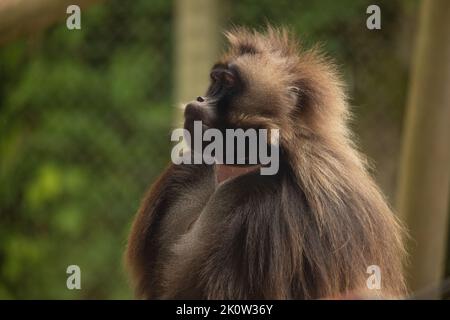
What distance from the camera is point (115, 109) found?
3.07 metres

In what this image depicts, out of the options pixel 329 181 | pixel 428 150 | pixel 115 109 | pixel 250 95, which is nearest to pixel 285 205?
pixel 329 181

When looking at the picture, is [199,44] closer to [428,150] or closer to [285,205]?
[428,150]

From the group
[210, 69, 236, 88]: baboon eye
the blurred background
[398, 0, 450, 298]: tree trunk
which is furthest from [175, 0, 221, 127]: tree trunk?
[210, 69, 236, 88]: baboon eye

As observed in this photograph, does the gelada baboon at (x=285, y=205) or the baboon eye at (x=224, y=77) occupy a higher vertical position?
the baboon eye at (x=224, y=77)

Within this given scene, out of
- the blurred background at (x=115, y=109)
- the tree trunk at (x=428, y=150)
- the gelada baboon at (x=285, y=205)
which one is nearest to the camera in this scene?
the gelada baboon at (x=285, y=205)

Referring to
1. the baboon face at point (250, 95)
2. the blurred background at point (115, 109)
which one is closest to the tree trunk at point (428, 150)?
the blurred background at point (115, 109)

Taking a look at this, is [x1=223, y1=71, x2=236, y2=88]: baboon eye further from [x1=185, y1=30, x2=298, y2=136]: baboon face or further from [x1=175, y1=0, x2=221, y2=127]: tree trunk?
[x1=175, y1=0, x2=221, y2=127]: tree trunk

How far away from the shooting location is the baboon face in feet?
5.10

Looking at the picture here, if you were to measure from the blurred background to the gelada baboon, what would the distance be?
686 millimetres

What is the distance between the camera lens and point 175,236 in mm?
1691

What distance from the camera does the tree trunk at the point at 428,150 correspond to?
7.18 feet

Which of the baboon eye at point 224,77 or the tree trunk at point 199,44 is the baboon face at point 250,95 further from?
the tree trunk at point 199,44

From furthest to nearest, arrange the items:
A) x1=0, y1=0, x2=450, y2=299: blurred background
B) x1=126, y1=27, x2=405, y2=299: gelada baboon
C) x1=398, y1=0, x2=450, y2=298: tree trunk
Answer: x1=0, y1=0, x2=450, y2=299: blurred background → x1=398, y1=0, x2=450, y2=298: tree trunk → x1=126, y1=27, x2=405, y2=299: gelada baboon
